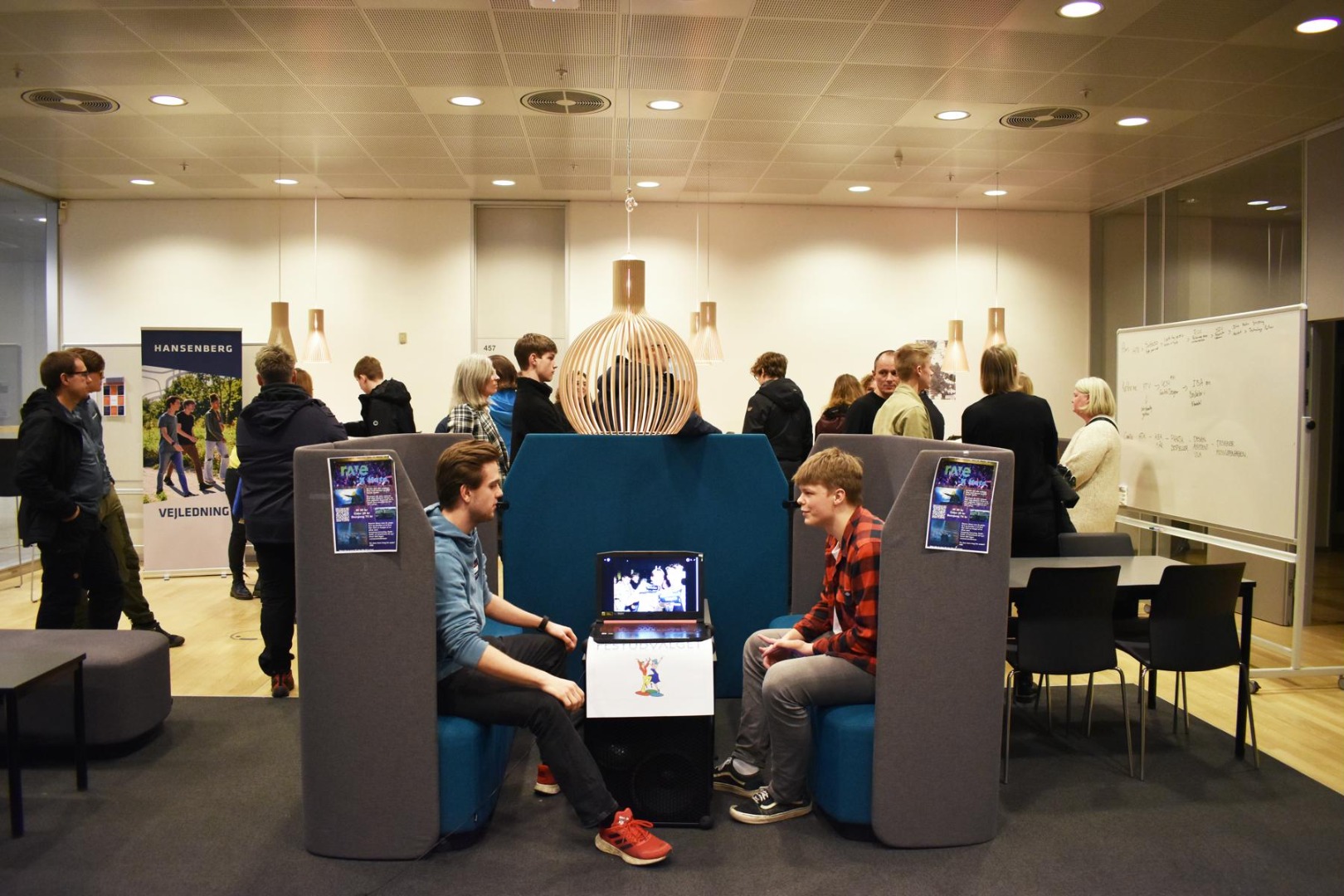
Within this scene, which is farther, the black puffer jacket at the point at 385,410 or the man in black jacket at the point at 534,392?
the black puffer jacket at the point at 385,410

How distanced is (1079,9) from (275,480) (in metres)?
4.18

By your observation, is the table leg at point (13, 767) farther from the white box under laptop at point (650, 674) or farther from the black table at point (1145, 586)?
the black table at point (1145, 586)

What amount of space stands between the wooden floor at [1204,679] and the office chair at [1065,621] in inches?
34.2

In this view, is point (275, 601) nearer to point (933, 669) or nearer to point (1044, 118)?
point (933, 669)

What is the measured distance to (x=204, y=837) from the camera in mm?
3021

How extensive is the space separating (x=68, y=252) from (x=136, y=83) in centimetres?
392

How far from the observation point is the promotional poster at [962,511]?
2861 mm

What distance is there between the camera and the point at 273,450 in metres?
4.30

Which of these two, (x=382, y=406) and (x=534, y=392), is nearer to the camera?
(x=534, y=392)

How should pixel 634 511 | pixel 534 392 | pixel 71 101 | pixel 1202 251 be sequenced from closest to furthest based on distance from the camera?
1. pixel 634 511
2. pixel 534 392
3. pixel 71 101
4. pixel 1202 251

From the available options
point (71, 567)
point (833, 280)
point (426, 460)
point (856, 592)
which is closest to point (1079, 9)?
point (856, 592)

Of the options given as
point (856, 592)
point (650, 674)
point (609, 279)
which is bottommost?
point (650, 674)

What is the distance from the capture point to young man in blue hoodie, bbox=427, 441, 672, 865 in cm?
282

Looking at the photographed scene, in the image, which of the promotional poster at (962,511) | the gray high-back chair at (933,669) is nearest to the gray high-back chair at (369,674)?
the gray high-back chair at (933,669)
